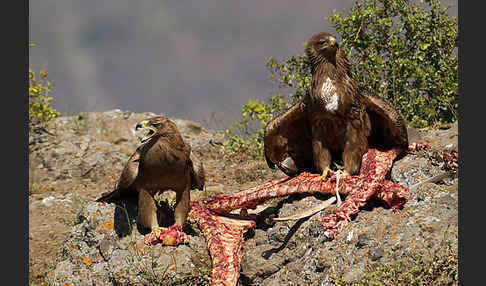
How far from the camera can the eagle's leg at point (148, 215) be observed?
5.37m

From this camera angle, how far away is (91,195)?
31.0 ft

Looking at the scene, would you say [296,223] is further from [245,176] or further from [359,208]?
[245,176]

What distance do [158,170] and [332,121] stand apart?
1.87 meters

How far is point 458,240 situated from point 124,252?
10.6 feet

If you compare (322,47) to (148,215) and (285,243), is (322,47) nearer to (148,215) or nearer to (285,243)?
(285,243)

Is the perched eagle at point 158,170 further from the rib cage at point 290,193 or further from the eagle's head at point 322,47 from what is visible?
the eagle's head at point 322,47

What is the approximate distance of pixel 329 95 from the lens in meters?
5.28

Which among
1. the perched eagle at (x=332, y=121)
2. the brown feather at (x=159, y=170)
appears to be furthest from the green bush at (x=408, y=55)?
the brown feather at (x=159, y=170)

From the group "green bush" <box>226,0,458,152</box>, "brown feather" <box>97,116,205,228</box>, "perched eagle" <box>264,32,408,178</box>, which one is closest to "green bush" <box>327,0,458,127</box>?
"green bush" <box>226,0,458,152</box>

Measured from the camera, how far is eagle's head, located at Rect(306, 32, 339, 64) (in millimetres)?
5242

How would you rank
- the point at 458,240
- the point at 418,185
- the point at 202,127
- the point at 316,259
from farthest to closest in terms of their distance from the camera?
1. the point at 202,127
2. the point at 418,185
3. the point at 316,259
4. the point at 458,240

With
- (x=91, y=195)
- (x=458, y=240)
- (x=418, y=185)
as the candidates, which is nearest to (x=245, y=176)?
(x=91, y=195)

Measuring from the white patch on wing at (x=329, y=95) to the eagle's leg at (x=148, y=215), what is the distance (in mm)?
2069

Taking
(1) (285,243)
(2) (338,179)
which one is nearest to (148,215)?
(1) (285,243)
